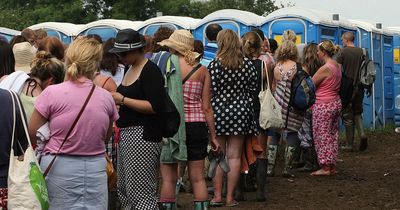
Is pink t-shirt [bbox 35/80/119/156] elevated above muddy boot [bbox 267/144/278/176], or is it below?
above

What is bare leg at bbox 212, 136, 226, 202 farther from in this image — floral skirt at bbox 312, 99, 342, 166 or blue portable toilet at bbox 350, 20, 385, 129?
blue portable toilet at bbox 350, 20, 385, 129

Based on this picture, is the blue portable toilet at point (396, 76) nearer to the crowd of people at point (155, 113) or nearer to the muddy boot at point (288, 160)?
the crowd of people at point (155, 113)

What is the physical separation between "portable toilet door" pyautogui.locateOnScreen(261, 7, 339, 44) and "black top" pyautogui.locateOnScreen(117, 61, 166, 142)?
33.7ft

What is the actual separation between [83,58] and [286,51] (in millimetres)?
5507

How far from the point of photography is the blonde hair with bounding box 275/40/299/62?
11.1 m

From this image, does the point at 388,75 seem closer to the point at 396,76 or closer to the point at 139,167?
the point at 396,76

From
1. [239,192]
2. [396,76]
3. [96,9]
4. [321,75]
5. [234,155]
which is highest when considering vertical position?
[96,9]

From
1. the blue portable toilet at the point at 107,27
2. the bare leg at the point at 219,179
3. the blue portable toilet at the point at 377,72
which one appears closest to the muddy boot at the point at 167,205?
the bare leg at the point at 219,179

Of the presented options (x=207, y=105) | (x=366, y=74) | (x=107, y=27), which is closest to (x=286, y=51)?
(x=207, y=105)

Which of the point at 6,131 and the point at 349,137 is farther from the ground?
the point at 6,131

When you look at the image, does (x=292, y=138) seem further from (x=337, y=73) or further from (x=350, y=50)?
(x=350, y=50)

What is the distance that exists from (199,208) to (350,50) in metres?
A: 7.87

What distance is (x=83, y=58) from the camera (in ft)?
19.4

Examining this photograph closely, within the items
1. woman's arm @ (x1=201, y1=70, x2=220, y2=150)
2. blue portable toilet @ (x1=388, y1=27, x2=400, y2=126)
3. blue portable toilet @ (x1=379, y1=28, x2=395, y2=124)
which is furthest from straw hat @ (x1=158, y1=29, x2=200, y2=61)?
blue portable toilet @ (x1=388, y1=27, x2=400, y2=126)
